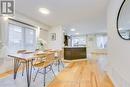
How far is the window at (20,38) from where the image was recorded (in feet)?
14.9

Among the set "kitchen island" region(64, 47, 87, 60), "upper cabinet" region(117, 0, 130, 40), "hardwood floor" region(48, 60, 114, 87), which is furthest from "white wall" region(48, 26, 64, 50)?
"upper cabinet" region(117, 0, 130, 40)

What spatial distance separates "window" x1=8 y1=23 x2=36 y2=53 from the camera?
454 centimetres

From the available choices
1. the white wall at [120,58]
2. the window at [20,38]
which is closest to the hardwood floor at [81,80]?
the white wall at [120,58]

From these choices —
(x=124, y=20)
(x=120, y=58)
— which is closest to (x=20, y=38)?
(x=120, y=58)

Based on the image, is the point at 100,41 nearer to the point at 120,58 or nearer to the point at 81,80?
the point at 81,80

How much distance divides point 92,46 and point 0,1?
1069 centimetres

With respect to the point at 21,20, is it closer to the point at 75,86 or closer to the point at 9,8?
the point at 9,8

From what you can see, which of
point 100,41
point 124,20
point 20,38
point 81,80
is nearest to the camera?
point 124,20

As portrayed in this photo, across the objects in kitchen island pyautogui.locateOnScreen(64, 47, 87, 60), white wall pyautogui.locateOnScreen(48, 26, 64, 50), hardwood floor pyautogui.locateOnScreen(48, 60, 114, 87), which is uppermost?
white wall pyautogui.locateOnScreen(48, 26, 64, 50)

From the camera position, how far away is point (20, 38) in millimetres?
5156

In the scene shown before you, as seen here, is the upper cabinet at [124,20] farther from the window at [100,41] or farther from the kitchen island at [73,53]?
the window at [100,41]

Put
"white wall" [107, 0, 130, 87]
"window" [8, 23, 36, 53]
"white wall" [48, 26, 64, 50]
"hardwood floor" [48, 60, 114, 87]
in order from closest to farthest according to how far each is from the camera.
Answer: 1. "white wall" [107, 0, 130, 87]
2. "hardwood floor" [48, 60, 114, 87]
3. "window" [8, 23, 36, 53]
4. "white wall" [48, 26, 64, 50]

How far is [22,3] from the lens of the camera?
12.9ft

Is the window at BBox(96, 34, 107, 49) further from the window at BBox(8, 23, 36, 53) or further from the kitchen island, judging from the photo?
the window at BBox(8, 23, 36, 53)
